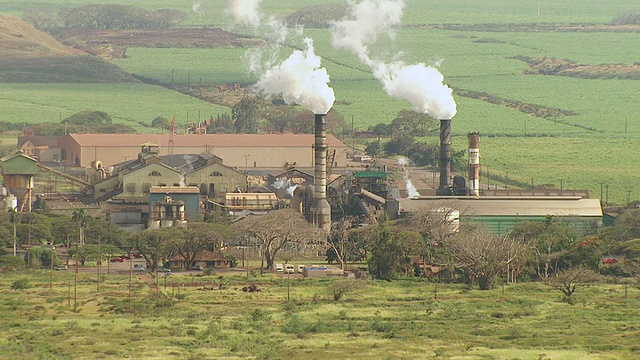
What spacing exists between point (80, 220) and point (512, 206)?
1086 inches

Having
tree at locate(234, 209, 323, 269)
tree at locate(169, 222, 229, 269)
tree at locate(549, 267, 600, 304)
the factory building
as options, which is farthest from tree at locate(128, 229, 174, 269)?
the factory building

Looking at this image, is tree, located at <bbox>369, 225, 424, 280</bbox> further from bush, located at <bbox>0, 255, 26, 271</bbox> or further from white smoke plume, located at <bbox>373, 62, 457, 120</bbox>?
white smoke plume, located at <bbox>373, 62, 457, 120</bbox>

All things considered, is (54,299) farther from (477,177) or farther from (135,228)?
(477,177)

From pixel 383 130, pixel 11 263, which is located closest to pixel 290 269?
pixel 11 263

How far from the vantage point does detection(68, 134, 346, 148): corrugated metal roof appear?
5817 inches

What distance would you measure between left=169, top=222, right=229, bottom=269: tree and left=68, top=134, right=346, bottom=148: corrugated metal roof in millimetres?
55197

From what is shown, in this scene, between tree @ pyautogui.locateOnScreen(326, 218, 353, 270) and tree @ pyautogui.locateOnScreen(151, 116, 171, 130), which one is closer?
tree @ pyautogui.locateOnScreen(326, 218, 353, 270)

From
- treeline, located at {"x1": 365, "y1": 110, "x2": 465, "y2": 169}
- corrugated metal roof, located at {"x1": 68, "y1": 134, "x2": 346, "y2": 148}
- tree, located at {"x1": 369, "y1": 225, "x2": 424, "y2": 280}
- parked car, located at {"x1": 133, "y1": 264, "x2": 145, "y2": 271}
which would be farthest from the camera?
treeline, located at {"x1": 365, "y1": 110, "x2": 465, "y2": 169}

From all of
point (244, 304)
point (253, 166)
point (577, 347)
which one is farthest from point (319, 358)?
point (253, 166)

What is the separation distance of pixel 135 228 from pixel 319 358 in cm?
5043

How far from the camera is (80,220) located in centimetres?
9881

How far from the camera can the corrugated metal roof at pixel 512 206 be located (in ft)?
335

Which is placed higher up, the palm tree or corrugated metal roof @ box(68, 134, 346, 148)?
corrugated metal roof @ box(68, 134, 346, 148)

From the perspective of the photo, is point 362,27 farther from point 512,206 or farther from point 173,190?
point 512,206
